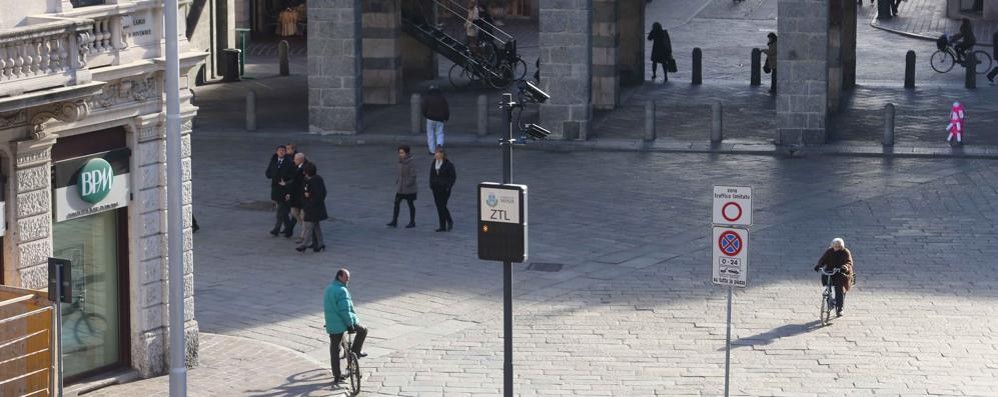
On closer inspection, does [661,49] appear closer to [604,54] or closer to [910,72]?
[604,54]

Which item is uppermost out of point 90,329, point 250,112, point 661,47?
point 661,47

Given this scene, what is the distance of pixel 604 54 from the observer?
40438 millimetres

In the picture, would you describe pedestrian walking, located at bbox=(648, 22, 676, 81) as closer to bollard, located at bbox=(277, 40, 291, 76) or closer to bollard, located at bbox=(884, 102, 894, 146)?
bollard, located at bbox=(277, 40, 291, 76)

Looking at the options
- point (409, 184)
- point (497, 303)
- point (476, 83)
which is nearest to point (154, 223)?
point (497, 303)

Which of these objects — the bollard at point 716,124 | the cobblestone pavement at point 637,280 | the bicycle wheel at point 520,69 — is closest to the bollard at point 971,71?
the cobblestone pavement at point 637,280

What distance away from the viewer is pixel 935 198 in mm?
30188

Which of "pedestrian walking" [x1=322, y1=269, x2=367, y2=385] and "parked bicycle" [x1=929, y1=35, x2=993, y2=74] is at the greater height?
"parked bicycle" [x1=929, y1=35, x2=993, y2=74]

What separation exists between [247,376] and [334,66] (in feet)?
57.9

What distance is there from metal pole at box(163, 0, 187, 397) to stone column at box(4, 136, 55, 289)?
1.37 metres

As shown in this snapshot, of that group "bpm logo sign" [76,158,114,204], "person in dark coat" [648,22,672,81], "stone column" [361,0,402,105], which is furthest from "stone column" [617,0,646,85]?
"bpm logo sign" [76,158,114,204]

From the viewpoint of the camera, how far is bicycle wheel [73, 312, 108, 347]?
19.2 metres

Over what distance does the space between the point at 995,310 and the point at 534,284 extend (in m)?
6.01

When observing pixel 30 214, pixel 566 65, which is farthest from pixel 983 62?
pixel 30 214

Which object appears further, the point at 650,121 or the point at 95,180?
the point at 650,121
